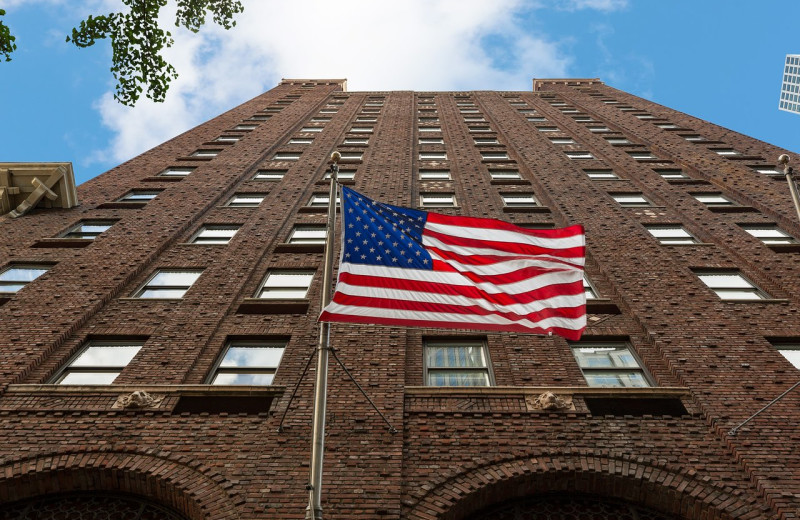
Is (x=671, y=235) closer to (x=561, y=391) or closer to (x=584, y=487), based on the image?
(x=561, y=391)

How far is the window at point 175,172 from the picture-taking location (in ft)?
93.7

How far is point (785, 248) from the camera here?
66.3ft

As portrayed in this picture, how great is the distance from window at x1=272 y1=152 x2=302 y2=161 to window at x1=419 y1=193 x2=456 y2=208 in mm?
9033

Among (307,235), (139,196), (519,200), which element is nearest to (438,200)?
(519,200)

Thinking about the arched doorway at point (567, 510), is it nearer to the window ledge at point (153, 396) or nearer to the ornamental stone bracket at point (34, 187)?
the window ledge at point (153, 396)

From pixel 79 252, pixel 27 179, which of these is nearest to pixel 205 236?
pixel 79 252

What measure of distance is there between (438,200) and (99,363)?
596 inches

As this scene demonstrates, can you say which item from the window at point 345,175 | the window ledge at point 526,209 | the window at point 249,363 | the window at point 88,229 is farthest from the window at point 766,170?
the window at point 88,229

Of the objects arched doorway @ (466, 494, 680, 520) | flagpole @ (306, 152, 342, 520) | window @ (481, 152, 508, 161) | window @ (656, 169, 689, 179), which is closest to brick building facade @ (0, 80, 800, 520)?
arched doorway @ (466, 494, 680, 520)

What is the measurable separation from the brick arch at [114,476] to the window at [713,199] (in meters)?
22.5

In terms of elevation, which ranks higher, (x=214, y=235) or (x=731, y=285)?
(x=214, y=235)

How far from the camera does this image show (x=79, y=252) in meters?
19.0

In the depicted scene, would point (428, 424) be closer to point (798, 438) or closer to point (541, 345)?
point (541, 345)

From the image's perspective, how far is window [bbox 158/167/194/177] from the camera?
28.5 metres
